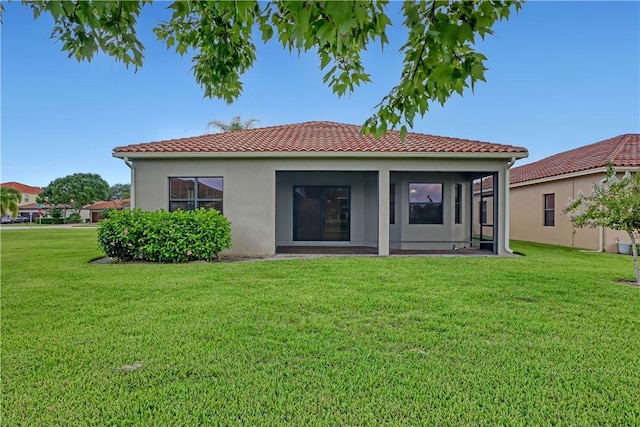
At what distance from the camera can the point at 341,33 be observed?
2.16 metres

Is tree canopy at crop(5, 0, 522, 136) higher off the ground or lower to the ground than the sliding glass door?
higher

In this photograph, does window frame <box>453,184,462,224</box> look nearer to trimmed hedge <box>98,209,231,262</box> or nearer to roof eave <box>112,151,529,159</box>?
roof eave <box>112,151,529,159</box>

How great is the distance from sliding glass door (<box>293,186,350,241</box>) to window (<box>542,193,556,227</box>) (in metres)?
9.64

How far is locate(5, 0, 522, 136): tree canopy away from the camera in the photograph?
2371 mm

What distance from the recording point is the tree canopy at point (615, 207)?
23.9 feet

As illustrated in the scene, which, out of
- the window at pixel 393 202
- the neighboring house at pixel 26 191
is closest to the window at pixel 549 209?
Answer: the window at pixel 393 202

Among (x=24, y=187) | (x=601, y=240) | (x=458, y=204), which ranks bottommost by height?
(x=601, y=240)

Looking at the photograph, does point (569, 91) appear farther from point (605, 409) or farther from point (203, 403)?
point (203, 403)

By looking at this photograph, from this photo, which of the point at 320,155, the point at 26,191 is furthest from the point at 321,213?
the point at 26,191

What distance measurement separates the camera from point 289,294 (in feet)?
20.0

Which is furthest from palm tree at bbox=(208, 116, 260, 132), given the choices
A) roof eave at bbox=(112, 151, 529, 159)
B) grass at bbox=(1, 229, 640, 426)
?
grass at bbox=(1, 229, 640, 426)

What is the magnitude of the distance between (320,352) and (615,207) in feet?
24.4

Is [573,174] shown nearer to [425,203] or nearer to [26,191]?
[425,203]

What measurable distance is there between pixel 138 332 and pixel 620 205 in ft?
30.2
